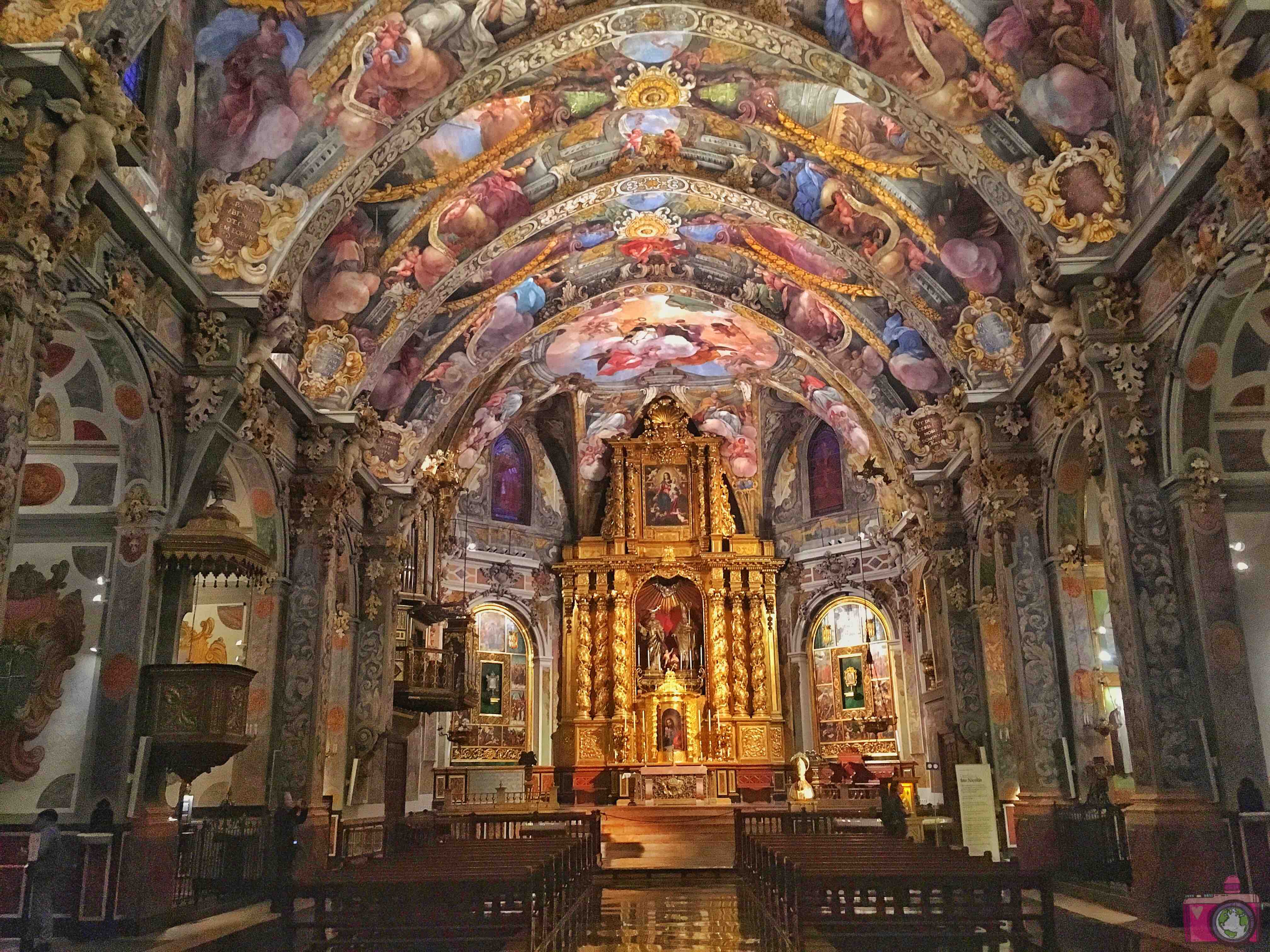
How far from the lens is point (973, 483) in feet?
52.1

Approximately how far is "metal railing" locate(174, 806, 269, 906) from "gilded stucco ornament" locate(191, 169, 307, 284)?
5970 mm

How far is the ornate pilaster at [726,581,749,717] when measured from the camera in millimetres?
26297

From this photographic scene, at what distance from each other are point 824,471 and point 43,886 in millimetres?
21969

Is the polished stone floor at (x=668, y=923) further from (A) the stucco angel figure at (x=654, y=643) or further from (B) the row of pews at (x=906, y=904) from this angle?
(A) the stucco angel figure at (x=654, y=643)

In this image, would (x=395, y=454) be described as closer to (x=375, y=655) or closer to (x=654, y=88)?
(x=375, y=655)

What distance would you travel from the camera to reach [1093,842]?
1209cm

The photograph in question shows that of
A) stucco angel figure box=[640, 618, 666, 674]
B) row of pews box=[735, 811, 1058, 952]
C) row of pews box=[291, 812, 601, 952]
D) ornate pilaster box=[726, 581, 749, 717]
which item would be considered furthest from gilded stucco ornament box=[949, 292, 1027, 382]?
stucco angel figure box=[640, 618, 666, 674]

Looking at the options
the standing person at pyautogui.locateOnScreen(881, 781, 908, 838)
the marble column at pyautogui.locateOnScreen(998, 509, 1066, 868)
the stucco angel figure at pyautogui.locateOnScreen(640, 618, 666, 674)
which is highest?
the stucco angel figure at pyautogui.locateOnScreen(640, 618, 666, 674)

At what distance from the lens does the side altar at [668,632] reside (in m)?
25.8

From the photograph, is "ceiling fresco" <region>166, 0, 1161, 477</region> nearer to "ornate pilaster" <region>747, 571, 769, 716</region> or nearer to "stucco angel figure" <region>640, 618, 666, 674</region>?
"ornate pilaster" <region>747, 571, 769, 716</region>

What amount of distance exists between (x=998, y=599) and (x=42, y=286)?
1260 centimetres

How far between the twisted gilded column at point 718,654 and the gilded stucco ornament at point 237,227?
17083 mm

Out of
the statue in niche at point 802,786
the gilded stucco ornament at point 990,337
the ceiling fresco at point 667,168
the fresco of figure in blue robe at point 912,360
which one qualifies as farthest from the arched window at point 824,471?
the gilded stucco ornament at point 990,337

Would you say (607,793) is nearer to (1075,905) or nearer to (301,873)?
(301,873)
